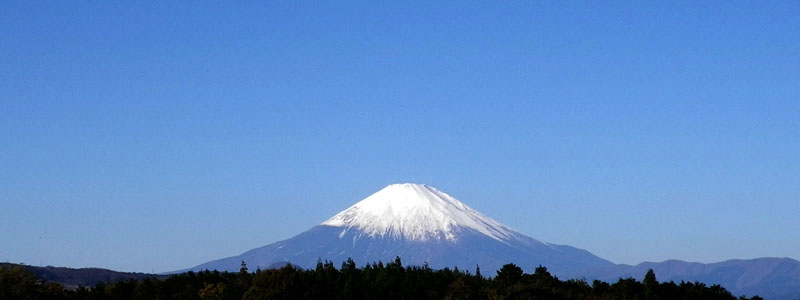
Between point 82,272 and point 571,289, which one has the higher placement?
point 82,272

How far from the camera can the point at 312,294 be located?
45031 millimetres

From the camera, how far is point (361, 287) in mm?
45750

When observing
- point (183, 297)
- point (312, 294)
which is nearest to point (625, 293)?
point (312, 294)

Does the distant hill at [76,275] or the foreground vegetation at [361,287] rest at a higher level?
the distant hill at [76,275]

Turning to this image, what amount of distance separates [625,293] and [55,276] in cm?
6577

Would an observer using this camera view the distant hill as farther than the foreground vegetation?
Yes

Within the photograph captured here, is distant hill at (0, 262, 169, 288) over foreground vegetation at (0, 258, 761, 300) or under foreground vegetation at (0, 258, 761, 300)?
over

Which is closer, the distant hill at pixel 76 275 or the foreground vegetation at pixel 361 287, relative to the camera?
the foreground vegetation at pixel 361 287

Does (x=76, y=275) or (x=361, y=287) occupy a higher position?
(x=76, y=275)

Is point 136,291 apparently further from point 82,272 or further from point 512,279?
point 82,272

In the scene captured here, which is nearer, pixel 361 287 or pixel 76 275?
pixel 361 287

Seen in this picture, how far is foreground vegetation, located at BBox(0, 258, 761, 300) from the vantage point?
44.2 m

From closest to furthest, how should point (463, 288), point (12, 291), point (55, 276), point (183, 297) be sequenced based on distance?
1. point (463, 288)
2. point (183, 297)
3. point (12, 291)
4. point (55, 276)

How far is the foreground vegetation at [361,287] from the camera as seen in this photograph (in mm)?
44219
